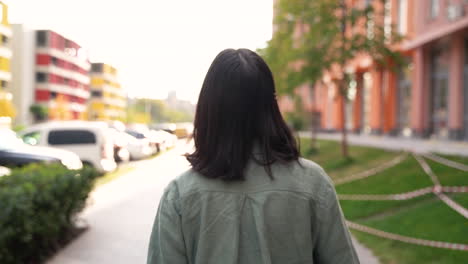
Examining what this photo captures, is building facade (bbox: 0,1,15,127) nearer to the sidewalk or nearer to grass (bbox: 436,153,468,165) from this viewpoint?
the sidewalk

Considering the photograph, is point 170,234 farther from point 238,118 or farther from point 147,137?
point 147,137

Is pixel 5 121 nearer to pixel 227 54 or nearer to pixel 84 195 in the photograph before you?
pixel 84 195

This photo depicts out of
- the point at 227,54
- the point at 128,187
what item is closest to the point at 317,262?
the point at 227,54

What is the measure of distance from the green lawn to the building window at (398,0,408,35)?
51.4 feet

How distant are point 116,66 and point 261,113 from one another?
13312 centimetres

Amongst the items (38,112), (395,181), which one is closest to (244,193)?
→ (395,181)

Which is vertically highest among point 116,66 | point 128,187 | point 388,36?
point 116,66

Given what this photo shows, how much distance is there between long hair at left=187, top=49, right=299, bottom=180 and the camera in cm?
201

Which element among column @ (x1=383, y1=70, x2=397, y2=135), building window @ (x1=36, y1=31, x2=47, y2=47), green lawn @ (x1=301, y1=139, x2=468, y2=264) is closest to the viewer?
green lawn @ (x1=301, y1=139, x2=468, y2=264)

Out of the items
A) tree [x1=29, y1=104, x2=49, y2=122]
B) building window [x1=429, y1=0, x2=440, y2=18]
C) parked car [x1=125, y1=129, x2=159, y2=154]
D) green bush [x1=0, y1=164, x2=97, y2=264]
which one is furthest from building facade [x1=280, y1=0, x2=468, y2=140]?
tree [x1=29, y1=104, x2=49, y2=122]

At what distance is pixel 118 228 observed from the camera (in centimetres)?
953

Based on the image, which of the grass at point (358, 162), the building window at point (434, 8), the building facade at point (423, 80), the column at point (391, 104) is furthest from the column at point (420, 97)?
the grass at point (358, 162)

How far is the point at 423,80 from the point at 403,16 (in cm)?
431

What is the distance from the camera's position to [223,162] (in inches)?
77.7
